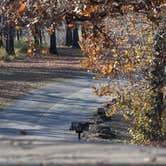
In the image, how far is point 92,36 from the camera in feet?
46.7

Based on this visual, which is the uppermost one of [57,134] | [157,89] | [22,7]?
[22,7]

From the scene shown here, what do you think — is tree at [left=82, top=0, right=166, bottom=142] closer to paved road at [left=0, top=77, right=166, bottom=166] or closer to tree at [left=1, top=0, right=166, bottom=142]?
tree at [left=1, top=0, right=166, bottom=142]

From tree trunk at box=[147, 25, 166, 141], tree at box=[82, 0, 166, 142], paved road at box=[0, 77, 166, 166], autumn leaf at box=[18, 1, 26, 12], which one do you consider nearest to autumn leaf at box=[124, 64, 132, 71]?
tree at box=[82, 0, 166, 142]

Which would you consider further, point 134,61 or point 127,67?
point 134,61

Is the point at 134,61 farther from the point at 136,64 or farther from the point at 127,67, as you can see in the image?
A: the point at 127,67

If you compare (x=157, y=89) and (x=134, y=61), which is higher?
(x=134, y=61)

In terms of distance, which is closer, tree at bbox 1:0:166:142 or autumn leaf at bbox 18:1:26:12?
autumn leaf at bbox 18:1:26:12

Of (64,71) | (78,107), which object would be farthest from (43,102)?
(64,71)

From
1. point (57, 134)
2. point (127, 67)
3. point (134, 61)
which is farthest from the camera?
point (57, 134)

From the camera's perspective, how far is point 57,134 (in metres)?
18.4

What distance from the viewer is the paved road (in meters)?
5.93

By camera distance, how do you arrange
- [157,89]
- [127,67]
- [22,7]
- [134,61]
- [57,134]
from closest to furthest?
1. [22,7]
2. [127,67]
3. [157,89]
4. [134,61]
5. [57,134]

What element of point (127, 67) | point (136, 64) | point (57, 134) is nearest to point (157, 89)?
point (136, 64)

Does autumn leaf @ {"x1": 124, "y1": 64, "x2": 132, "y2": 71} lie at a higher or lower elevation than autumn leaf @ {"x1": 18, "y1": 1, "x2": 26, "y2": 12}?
lower
